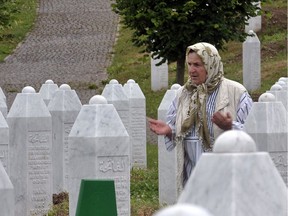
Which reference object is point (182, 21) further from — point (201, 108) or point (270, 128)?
point (201, 108)

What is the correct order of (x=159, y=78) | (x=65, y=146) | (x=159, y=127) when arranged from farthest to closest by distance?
(x=159, y=78)
(x=65, y=146)
(x=159, y=127)

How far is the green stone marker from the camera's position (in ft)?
24.0

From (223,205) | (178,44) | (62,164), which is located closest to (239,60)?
(178,44)

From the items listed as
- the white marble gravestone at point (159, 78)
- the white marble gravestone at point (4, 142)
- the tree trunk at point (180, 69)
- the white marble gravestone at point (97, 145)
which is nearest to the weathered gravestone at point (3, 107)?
the white marble gravestone at point (4, 142)

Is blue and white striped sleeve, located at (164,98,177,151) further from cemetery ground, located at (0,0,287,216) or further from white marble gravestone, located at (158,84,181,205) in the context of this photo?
cemetery ground, located at (0,0,287,216)

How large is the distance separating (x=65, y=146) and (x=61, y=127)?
18.7 inches

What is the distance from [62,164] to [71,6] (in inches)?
1469

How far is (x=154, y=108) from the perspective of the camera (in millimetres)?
30938

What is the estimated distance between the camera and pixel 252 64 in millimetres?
32969

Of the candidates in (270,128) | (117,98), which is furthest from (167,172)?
(270,128)

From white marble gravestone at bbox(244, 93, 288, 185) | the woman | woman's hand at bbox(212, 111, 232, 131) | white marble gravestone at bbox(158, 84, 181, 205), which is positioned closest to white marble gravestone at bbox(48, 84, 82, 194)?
white marble gravestone at bbox(158, 84, 181, 205)

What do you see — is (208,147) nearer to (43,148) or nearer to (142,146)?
(43,148)

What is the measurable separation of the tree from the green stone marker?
16.7 metres

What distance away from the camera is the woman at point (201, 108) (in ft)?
28.3
